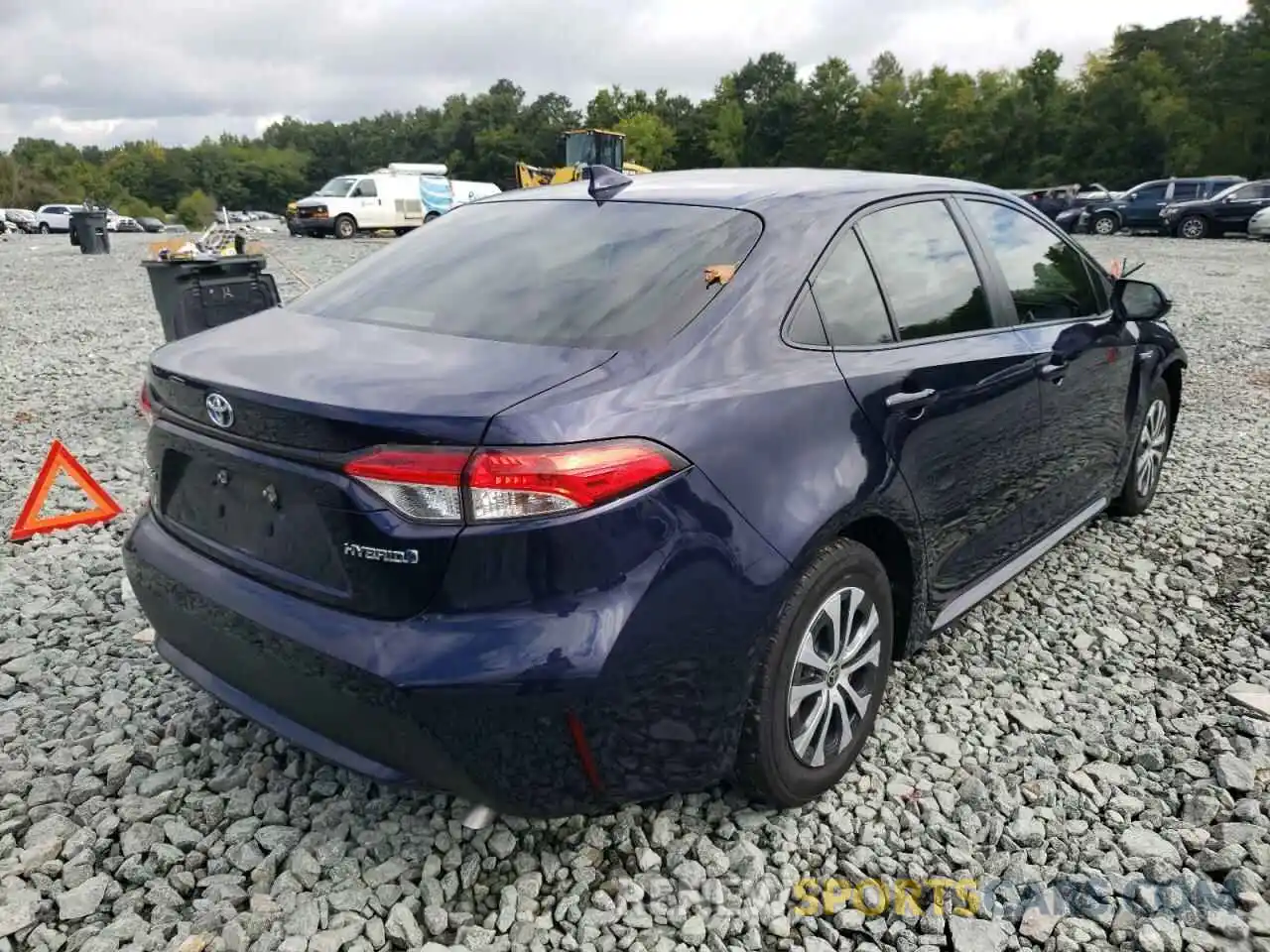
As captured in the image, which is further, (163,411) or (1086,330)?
(1086,330)

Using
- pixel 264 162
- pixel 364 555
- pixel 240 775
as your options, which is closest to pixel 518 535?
pixel 364 555

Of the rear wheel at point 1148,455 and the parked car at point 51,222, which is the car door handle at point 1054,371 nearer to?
the rear wheel at point 1148,455

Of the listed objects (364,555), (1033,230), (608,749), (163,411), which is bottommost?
(608,749)

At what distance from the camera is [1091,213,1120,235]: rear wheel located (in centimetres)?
2944

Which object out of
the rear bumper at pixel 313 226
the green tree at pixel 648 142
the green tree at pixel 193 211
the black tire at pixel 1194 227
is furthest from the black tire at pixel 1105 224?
the green tree at pixel 193 211

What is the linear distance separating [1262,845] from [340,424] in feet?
8.43

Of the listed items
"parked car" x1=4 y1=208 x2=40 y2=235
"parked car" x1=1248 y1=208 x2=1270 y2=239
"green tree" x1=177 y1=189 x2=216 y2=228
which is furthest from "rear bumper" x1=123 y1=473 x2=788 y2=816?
"green tree" x1=177 y1=189 x2=216 y2=228

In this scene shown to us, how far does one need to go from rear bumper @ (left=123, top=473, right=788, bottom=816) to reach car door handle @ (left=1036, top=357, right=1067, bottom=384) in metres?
1.75

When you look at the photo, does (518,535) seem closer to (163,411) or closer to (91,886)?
(163,411)

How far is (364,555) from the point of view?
6.73 ft

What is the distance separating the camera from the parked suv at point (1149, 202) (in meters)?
28.5

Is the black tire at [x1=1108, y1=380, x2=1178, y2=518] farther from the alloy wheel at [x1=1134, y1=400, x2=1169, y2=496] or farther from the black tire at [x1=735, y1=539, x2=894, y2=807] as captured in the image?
the black tire at [x1=735, y1=539, x2=894, y2=807]

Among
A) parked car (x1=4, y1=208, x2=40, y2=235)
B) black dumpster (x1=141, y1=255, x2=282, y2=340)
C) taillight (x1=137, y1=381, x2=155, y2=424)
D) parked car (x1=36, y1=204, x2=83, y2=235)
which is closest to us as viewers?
taillight (x1=137, y1=381, x2=155, y2=424)

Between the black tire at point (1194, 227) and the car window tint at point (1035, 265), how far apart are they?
26933 mm
